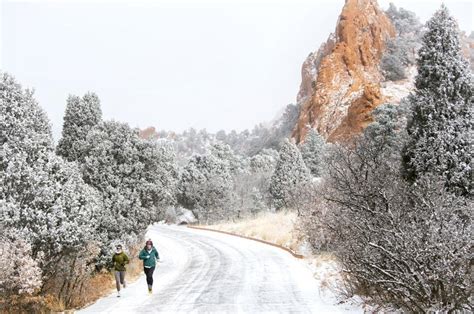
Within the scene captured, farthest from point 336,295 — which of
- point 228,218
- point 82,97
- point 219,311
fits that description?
point 228,218

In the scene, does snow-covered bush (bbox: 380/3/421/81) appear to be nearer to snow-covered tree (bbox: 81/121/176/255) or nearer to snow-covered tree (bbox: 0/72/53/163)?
snow-covered tree (bbox: 81/121/176/255)

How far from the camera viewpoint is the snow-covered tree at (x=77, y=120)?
25.2m

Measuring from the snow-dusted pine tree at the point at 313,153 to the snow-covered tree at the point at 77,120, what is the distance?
144ft

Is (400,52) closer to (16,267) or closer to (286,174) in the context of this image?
(286,174)

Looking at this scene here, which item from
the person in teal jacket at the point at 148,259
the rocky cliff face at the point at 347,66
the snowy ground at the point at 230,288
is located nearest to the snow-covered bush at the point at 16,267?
the snowy ground at the point at 230,288

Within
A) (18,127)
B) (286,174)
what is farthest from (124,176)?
(286,174)

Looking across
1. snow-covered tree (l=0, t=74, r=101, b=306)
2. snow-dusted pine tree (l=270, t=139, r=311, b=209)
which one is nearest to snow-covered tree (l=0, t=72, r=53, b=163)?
snow-covered tree (l=0, t=74, r=101, b=306)

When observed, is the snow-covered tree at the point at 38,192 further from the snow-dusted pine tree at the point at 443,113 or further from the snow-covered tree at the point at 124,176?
the snow-dusted pine tree at the point at 443,113

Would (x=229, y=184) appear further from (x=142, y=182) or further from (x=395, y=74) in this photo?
(x=395, y=74)

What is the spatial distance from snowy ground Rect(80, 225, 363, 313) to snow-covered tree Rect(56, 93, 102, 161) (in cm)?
794

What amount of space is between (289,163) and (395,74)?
153 ft

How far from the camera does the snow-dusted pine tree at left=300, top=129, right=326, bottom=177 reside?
220 ft

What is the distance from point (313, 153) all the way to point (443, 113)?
173 ft

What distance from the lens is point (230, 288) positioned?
1584 cm
